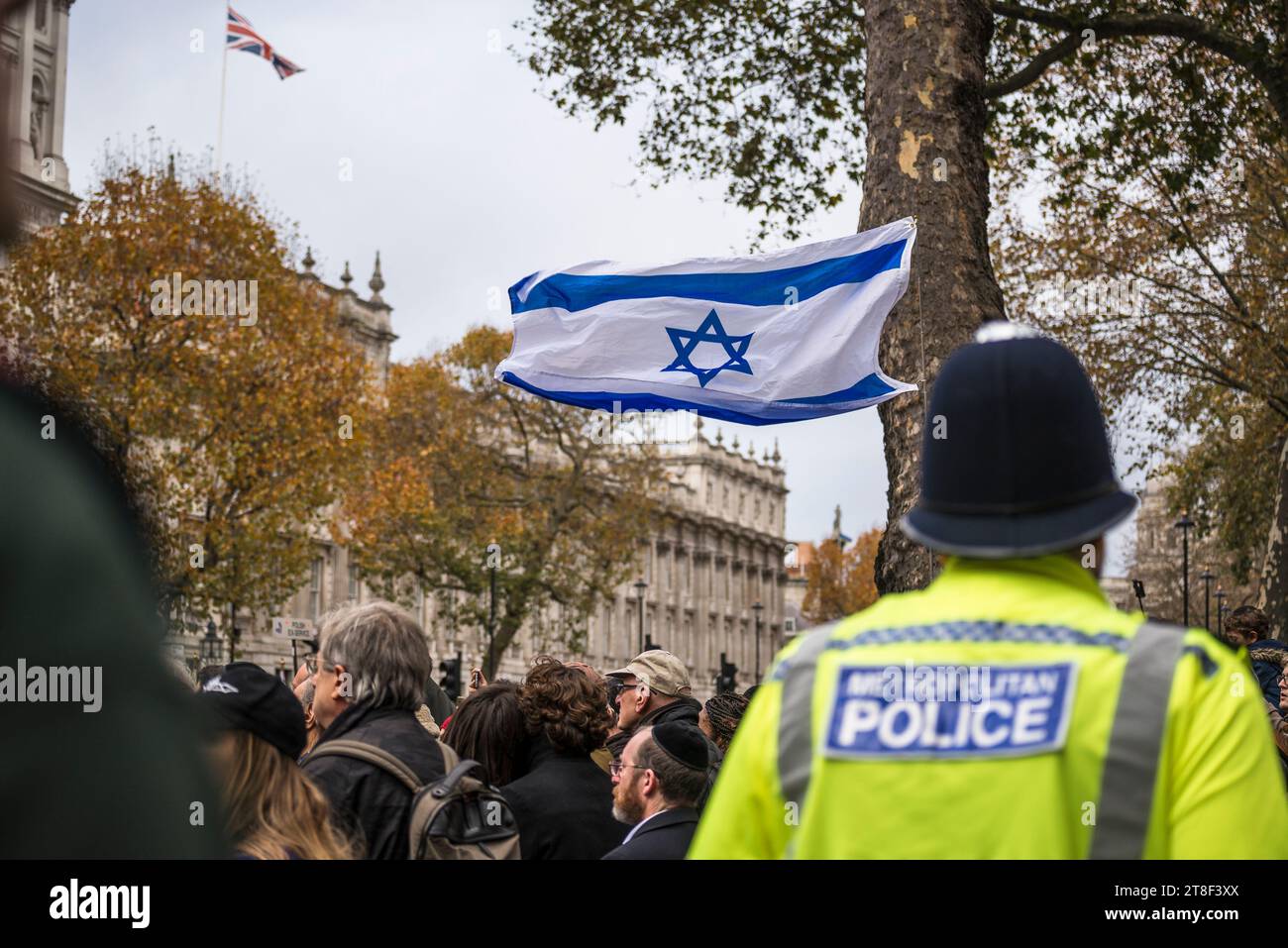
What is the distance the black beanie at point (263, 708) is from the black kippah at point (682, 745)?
5.53 feet

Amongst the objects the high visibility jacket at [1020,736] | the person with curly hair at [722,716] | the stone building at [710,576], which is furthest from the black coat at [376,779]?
the stone building at [710,576]

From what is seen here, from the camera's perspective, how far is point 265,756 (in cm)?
388

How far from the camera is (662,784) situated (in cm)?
535

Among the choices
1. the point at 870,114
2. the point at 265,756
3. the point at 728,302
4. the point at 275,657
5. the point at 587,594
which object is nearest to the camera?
the point at 265,756

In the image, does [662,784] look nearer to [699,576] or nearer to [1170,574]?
[1170,574]

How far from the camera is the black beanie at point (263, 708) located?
3883 millimetres

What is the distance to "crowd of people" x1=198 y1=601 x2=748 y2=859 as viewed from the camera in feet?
12.6

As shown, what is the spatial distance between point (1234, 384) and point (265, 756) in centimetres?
2637

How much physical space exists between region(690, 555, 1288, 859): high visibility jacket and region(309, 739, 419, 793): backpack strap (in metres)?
2.51

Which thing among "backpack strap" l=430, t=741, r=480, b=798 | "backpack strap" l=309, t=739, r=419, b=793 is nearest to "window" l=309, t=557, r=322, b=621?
"backpack strap" l=309, t=739, r=419, b=793

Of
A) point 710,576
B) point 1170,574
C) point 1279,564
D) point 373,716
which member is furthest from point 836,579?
point 373,716

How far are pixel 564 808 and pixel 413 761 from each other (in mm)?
1235
